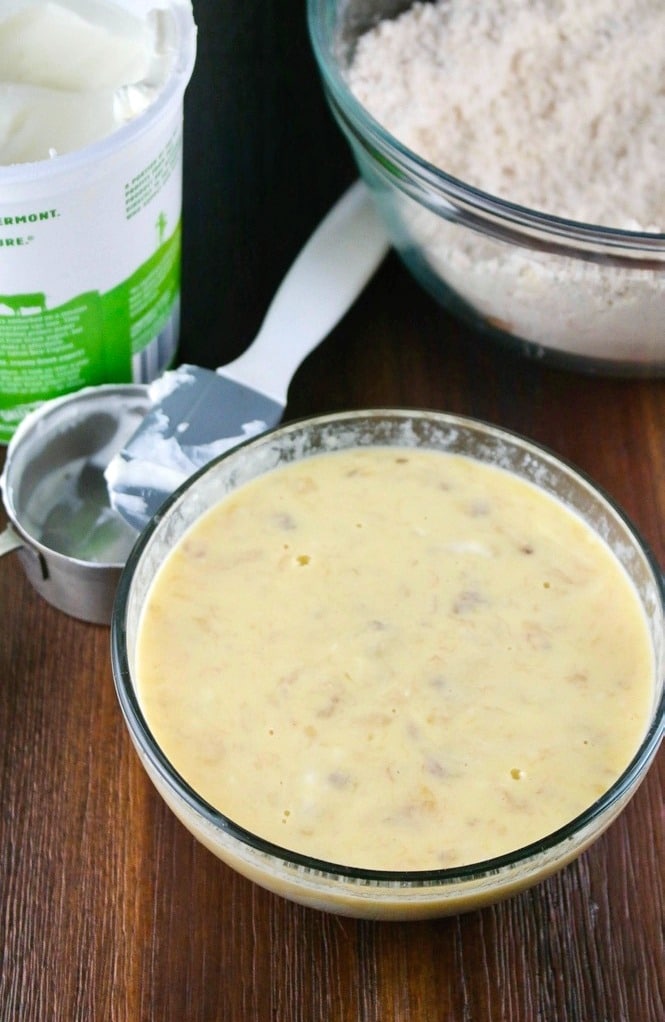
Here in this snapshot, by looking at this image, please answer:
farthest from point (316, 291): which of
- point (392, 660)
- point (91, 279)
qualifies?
point (392, 660)

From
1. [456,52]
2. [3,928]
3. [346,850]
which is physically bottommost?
[3,928]

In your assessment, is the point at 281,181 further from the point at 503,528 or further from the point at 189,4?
the point at 503,528

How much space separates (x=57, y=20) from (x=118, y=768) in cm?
55

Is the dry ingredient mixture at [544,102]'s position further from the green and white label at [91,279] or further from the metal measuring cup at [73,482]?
the metal measuring cup at [73,482]

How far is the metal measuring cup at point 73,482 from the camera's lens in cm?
98

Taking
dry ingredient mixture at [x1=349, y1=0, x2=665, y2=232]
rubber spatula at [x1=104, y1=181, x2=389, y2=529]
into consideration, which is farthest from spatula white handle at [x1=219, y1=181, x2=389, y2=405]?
dry ingredient mixture at [x1=349, y1=0, x2=665, y2=232]

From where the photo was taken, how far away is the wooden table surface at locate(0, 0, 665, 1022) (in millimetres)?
819

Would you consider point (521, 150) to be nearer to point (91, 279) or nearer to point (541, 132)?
point (541, 132)

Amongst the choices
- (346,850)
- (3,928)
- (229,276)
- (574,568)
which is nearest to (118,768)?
(3,928)

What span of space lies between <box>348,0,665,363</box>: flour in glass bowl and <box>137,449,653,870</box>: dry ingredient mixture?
172mm

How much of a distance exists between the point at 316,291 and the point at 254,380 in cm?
11

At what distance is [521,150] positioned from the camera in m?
1.03

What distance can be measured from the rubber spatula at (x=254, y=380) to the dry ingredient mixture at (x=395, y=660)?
86mm

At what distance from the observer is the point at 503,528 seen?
900mm
